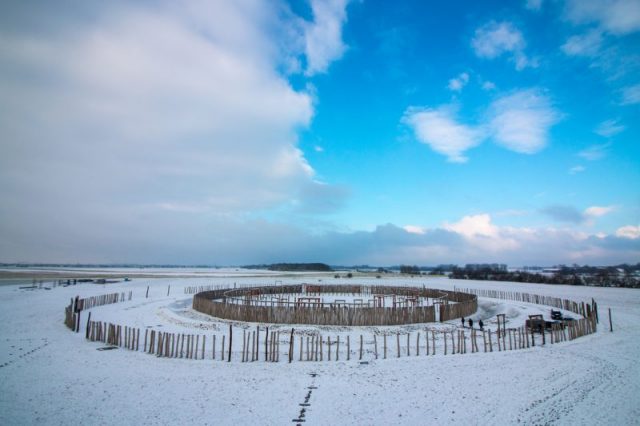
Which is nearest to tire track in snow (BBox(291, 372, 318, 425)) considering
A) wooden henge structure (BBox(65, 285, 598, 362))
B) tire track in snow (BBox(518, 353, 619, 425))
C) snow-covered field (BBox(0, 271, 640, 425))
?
snow-covered field (BBox(0, 271, 640, 425))

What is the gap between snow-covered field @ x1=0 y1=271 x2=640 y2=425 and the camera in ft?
30.0

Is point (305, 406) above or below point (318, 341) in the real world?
below

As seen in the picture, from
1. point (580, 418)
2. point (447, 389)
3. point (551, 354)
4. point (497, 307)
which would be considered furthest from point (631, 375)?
point (497, 307)

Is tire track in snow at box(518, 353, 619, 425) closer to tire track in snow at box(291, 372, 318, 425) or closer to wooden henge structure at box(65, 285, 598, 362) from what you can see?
wooden henge structure at box(65, 285, 598, 362)

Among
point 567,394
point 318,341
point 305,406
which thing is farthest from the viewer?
point 318,341

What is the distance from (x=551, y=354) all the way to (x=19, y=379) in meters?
20.3

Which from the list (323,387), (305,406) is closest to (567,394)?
(323,387)

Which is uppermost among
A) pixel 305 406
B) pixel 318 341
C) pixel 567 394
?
pixel 318 341

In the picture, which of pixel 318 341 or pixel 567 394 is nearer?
pixel 567 394

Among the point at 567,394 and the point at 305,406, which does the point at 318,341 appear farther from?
the point at 567,394

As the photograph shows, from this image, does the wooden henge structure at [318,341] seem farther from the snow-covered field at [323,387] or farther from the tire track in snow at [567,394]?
the tire track in snow at [567,394]

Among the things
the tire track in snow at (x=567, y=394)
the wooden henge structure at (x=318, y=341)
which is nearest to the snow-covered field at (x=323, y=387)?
the tire track in snow at (x=567, y=394)

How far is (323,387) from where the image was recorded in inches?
441

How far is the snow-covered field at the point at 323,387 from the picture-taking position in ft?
30.0
